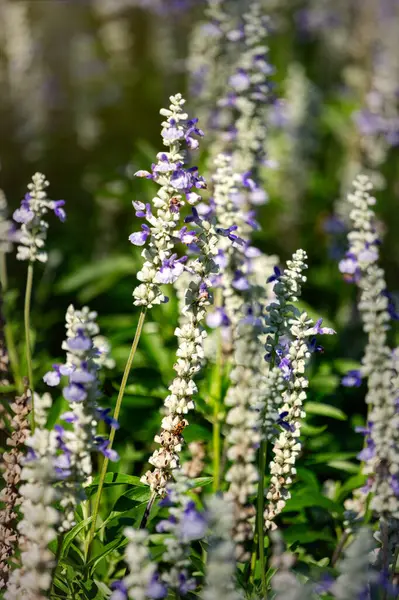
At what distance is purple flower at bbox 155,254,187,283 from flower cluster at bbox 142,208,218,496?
0.05 m

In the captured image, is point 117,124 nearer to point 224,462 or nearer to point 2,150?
point 2,150

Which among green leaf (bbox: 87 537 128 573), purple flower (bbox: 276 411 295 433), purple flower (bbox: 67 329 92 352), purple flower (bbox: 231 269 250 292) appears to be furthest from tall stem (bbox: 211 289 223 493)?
purple flower (bbox: 67 329 92 352)

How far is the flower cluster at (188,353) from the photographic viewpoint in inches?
100

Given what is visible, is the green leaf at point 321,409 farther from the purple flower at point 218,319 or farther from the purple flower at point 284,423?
the purple flower at point 284,423

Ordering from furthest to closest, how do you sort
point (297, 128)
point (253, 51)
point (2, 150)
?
point (2, 150), point (297, 128), point (253, 51)

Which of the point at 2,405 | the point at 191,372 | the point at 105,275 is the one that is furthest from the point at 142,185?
the point at 191,372

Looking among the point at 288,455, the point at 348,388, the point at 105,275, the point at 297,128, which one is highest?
the point at 297,128

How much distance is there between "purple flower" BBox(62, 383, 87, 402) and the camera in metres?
2.13

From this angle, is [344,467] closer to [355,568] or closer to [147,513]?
[147,513]

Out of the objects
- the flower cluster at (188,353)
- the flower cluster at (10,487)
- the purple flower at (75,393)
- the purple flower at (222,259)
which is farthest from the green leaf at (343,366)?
the purple flower at (75,393)

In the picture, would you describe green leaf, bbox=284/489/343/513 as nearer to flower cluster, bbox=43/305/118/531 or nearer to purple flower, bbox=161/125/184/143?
flower cluster, bbox=43/305/118/531

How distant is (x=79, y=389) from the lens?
2.15 m

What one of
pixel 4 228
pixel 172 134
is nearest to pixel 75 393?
pixel 172 134

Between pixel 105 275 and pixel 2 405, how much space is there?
2.20 meters
